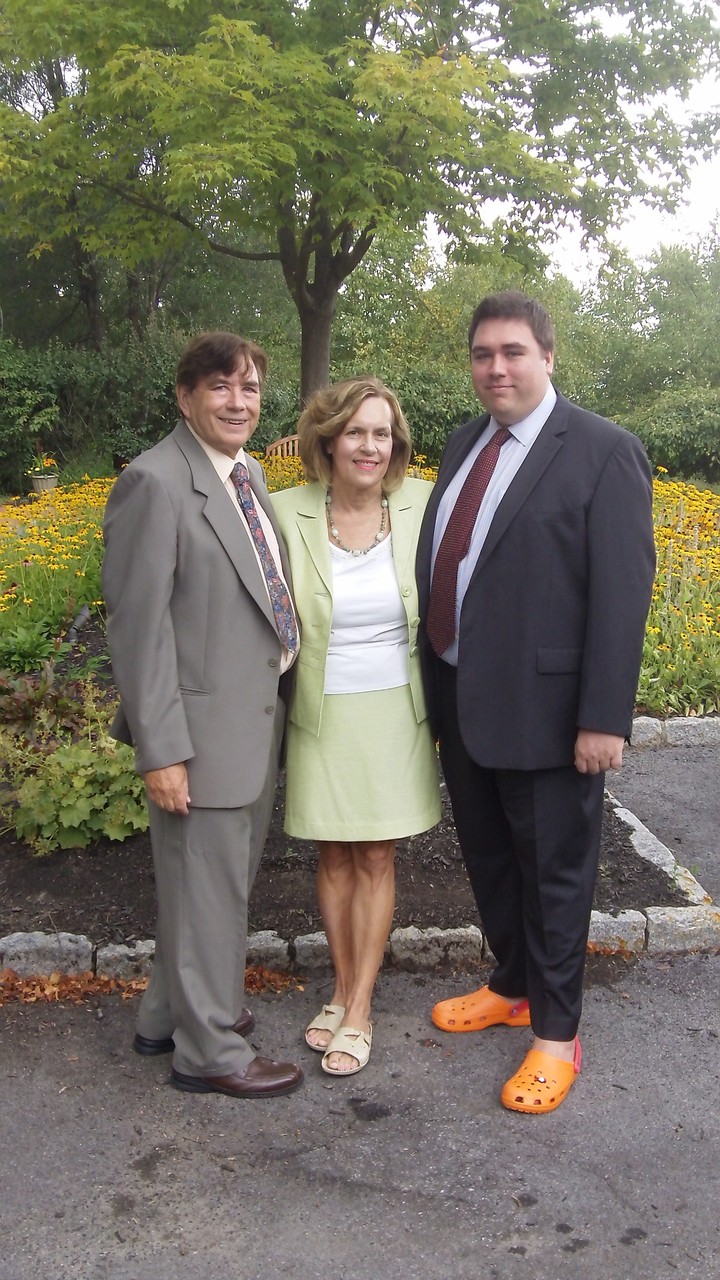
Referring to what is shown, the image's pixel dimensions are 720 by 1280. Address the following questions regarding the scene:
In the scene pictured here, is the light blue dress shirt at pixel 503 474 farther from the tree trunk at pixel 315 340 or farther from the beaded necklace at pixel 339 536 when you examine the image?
the tree trunk at pixel 315 340

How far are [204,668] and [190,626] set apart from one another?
0.40 ft

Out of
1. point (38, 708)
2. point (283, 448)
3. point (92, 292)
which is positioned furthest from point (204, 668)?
point (92, 292)

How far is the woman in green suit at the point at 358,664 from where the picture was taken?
113 inches

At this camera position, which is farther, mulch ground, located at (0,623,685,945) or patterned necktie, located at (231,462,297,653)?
mulch ground, located at (0,623,685,945)

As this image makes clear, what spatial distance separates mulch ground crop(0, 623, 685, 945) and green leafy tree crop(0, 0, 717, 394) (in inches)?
219

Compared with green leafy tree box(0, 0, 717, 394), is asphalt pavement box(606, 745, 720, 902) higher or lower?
lower

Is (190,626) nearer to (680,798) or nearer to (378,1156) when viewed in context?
(378,1156)

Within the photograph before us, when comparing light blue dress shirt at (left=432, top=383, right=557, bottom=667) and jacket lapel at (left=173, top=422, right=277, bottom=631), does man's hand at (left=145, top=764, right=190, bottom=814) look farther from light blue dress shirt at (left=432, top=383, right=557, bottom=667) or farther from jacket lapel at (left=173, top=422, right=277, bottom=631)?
light blue dress shirt at (left=432, top=383, right=557, bottom=667)

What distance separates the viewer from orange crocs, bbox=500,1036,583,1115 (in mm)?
2803

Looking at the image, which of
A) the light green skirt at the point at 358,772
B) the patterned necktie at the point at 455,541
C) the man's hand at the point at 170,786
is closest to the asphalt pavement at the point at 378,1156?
the light green skirt at the point at 358,772

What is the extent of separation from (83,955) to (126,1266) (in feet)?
4.22

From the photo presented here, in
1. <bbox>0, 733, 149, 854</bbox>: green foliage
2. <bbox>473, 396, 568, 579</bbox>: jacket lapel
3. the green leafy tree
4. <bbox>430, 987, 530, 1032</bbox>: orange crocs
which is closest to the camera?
<bbox>473, 396, 568, 579</bbox>: jacket lapel

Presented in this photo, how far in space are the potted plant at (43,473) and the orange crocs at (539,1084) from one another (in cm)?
1101

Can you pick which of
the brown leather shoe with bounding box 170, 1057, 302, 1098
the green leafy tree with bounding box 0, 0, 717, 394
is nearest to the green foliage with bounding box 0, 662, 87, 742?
the brown leather shoe with bounding box 170, 1057, 302, 1098
